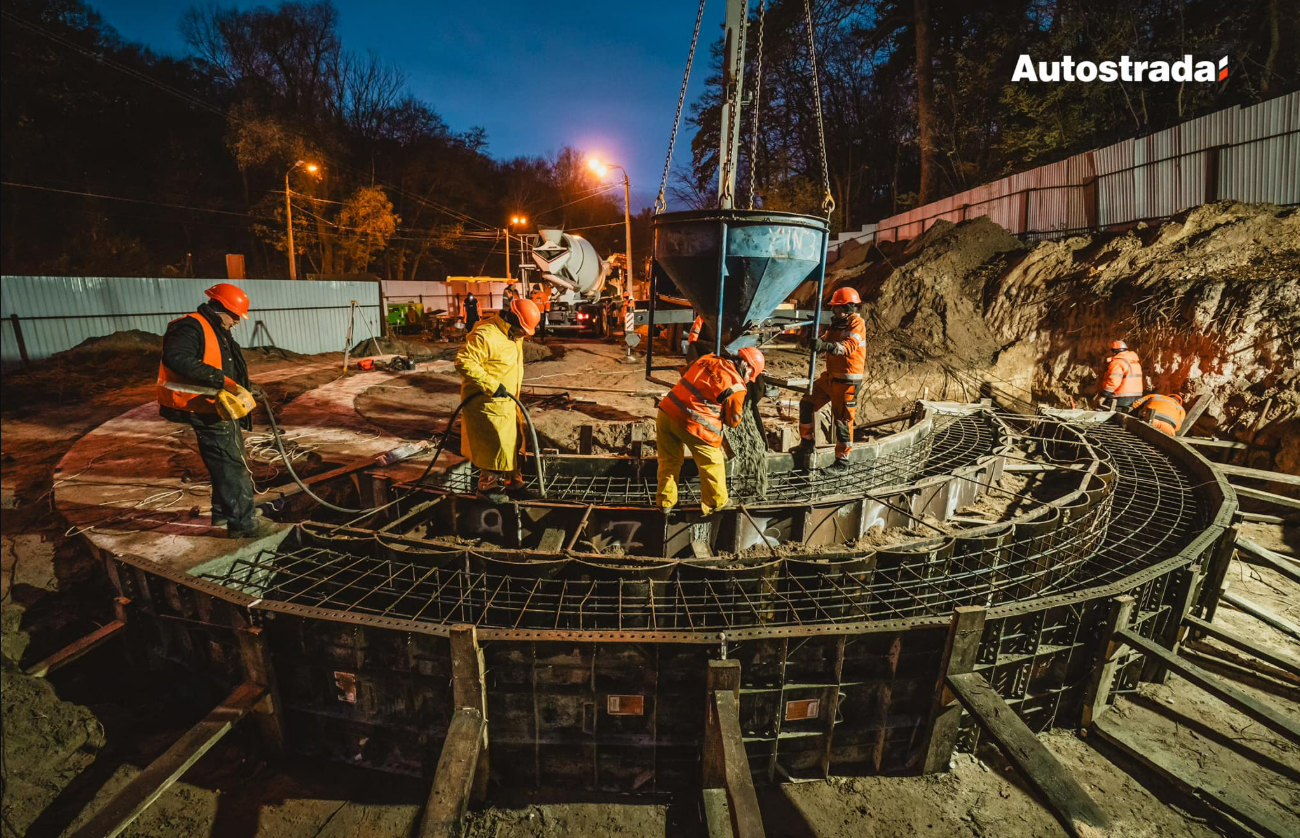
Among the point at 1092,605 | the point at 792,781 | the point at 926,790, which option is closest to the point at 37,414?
the point at 792,781

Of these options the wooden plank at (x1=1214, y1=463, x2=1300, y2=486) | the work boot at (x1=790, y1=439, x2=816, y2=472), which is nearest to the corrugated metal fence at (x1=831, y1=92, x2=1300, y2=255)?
the wooden plank at (x1=1214, y1=463, x2=1300, y2=486)

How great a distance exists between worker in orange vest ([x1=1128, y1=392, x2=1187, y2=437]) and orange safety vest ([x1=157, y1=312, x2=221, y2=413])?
36.0ft

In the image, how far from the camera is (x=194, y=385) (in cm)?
415

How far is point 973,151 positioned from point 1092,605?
24.5 m

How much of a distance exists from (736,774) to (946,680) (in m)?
1.44

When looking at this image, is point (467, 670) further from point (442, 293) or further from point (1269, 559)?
point (442, 293)

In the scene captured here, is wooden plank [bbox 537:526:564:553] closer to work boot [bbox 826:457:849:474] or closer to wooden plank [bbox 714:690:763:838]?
wooden plank [bbox 714:690:763:838]

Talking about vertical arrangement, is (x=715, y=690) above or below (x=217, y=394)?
below

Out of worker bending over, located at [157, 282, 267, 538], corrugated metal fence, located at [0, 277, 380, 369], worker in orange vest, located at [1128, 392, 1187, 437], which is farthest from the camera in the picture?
corrugated metal fence, located at [0, 277, 380, 369]

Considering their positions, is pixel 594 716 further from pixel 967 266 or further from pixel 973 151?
pixel 973 151

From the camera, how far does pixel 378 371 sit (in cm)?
1475

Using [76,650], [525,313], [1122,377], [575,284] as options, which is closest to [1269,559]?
[1122,377]

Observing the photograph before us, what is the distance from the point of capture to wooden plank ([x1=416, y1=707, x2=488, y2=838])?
2576 mm

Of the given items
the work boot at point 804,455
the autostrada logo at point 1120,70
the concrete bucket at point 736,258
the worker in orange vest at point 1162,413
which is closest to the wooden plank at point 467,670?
the concrete bucket at point 736,258
